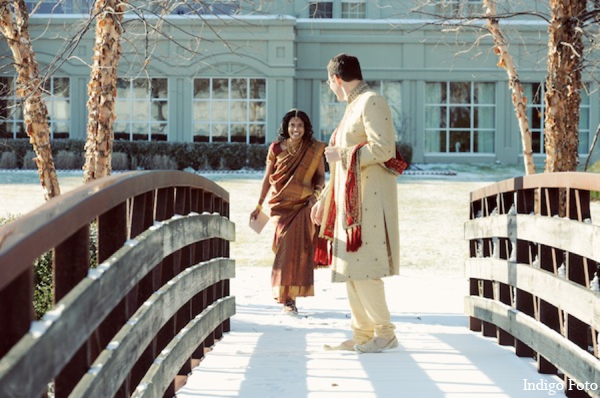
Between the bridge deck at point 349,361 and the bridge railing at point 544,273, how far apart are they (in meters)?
0.21

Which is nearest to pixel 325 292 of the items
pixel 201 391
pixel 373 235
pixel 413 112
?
pixel 373 235

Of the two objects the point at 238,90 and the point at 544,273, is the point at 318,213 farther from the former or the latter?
the point at 238,90

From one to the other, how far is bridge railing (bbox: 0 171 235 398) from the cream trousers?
944 millimetres

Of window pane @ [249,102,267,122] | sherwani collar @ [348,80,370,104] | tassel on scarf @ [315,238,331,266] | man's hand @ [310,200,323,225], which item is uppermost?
window pane @ [249,102,267,122]

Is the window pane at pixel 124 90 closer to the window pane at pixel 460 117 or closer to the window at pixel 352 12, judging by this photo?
the window at pixel 352 12

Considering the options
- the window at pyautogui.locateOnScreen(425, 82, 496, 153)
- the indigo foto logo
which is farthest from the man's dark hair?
the window at pyautogui.locateOnScreen(425, 82, 496, 153)

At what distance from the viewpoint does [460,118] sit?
3491 cm

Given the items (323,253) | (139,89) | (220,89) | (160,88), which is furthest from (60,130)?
(323,253)

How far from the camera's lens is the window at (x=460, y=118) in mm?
34531

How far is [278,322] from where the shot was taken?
8.70 metres

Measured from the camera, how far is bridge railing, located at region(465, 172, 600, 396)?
192 inches

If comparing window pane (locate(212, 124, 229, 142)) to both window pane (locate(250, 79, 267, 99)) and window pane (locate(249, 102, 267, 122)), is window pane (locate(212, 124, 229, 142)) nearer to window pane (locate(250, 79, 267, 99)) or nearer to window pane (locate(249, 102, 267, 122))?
window pane (locate(249, 102, 267, 122))

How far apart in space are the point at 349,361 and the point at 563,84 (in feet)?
11.8

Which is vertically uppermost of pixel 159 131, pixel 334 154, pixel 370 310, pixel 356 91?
pixel 356 91
